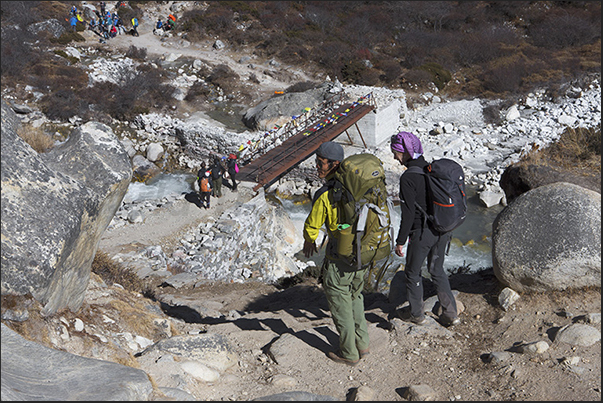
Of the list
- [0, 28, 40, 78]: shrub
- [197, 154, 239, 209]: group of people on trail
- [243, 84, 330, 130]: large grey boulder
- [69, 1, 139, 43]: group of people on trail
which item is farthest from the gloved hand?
[69, 1, 139, 43]: group of people on trail

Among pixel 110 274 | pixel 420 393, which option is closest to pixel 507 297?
pixel 420 393

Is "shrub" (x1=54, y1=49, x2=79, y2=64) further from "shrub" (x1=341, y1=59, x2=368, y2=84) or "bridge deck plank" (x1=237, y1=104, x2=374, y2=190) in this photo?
"bridge deck plank" (x1=237, y1=104, x2=374, y2=190)

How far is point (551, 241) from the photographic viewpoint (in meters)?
4.79

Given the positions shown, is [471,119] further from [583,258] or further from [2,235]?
[2,235]

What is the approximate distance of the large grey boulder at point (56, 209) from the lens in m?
3.54

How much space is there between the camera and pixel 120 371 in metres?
3.04

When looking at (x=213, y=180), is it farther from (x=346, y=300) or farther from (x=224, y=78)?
(x=224, y=78)

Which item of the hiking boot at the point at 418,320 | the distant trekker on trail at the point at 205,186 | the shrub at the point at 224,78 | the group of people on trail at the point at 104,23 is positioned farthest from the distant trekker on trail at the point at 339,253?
the group of people on trail at the point at 104,23

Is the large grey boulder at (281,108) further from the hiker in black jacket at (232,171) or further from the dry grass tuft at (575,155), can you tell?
the dry grass tuft at (575,155)

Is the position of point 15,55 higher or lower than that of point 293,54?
higher

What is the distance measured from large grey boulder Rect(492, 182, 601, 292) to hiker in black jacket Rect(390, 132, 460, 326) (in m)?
0.90

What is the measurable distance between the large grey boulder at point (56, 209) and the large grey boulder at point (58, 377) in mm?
529

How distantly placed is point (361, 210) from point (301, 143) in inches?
459

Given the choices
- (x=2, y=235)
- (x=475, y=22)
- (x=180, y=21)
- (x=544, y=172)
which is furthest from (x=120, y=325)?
(x=475, y=22)
